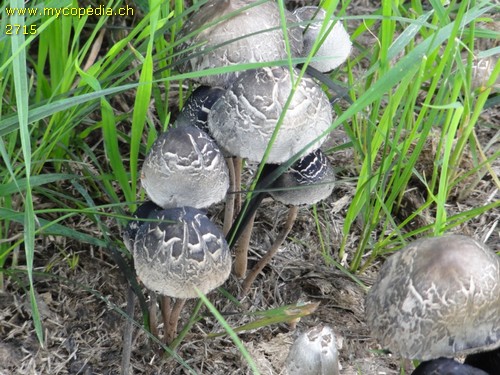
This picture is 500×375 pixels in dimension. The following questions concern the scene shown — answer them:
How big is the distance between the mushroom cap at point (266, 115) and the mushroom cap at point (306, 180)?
185 mm

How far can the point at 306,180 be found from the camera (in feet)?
7.11

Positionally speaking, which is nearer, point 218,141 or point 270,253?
point 218,141

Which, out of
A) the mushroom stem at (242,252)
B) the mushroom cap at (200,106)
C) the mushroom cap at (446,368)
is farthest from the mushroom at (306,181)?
the mushroom cap at (446,368)

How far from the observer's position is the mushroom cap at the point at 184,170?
182 cm

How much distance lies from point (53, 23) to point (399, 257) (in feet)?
3.80

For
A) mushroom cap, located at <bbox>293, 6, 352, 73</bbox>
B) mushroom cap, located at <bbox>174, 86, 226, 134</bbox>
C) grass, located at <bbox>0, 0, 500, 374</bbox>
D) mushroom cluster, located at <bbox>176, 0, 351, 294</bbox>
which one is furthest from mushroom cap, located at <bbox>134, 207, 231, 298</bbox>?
mushroom cap, located at <bbox>293, 6, 352, 73</bbox>

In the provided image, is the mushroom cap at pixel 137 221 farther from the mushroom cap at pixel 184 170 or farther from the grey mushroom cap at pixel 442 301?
the grey mushroom cap at pixel 442 301

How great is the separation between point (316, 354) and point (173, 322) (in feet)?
1.50

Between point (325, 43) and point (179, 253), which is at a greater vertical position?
point (325, 43)

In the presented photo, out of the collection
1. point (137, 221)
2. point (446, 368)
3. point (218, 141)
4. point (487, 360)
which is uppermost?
point (218, 141)

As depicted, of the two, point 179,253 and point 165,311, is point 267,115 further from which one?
point 165,311

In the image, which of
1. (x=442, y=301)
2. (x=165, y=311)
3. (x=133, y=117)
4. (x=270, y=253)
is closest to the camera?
(x=442, y=301)

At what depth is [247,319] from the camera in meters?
2.38

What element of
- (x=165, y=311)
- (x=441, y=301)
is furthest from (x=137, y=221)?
(x=441, y=301)
